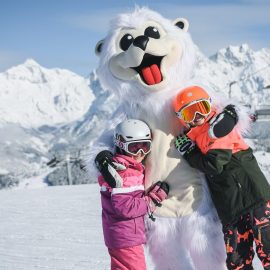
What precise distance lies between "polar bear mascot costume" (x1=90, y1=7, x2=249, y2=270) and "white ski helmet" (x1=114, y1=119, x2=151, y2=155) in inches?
4.8

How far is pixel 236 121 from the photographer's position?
2.79 meters

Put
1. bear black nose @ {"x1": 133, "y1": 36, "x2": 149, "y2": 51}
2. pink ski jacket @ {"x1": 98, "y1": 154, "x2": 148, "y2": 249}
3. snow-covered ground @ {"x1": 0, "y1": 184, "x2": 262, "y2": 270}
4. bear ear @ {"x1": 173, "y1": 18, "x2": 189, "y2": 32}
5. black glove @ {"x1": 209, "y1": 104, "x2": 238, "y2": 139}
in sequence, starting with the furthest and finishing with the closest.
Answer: snow-covered ground @ {"x1": 0, "y1": 184, "x2": 262, "y2": 270} → bear ear @ {"x1": 173, "y1": 18, "x2": 189, "y2": 32} → bear black nose @ {"x1": 133, "y1": 36, "x2": 149, "y2": 51} → pink ski jacket @ {"x1": 98, "y1": 154, "x2": 148, "y2": 249} → black glove @ {"x1": 209, "y1": 104, "x2": 238, "y2": 139}

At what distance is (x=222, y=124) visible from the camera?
2.69 metres

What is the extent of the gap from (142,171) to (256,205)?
71cm

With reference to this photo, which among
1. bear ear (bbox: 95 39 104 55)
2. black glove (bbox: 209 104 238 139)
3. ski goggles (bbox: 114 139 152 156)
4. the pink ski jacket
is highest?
bear ear (bbox: 95 39 104 55)

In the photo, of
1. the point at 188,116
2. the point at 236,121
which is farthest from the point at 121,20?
the point at 236,121

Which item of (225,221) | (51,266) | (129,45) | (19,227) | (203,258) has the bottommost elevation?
(19,227)

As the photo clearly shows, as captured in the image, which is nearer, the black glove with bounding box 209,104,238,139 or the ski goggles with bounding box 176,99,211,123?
the black glove with bounding box 209,104,238,139

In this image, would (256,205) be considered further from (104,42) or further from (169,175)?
(104,42)

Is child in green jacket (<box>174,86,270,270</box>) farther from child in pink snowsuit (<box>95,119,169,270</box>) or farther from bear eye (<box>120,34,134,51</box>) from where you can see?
bear eye (<box>120,34,134,51</box>)

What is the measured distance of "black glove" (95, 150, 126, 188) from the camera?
280cm

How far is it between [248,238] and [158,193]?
2.02ft

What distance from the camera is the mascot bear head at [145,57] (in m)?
2.98

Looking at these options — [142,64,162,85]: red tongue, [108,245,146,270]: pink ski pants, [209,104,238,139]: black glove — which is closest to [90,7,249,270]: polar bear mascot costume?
[142,64,162,85]: red tongue
